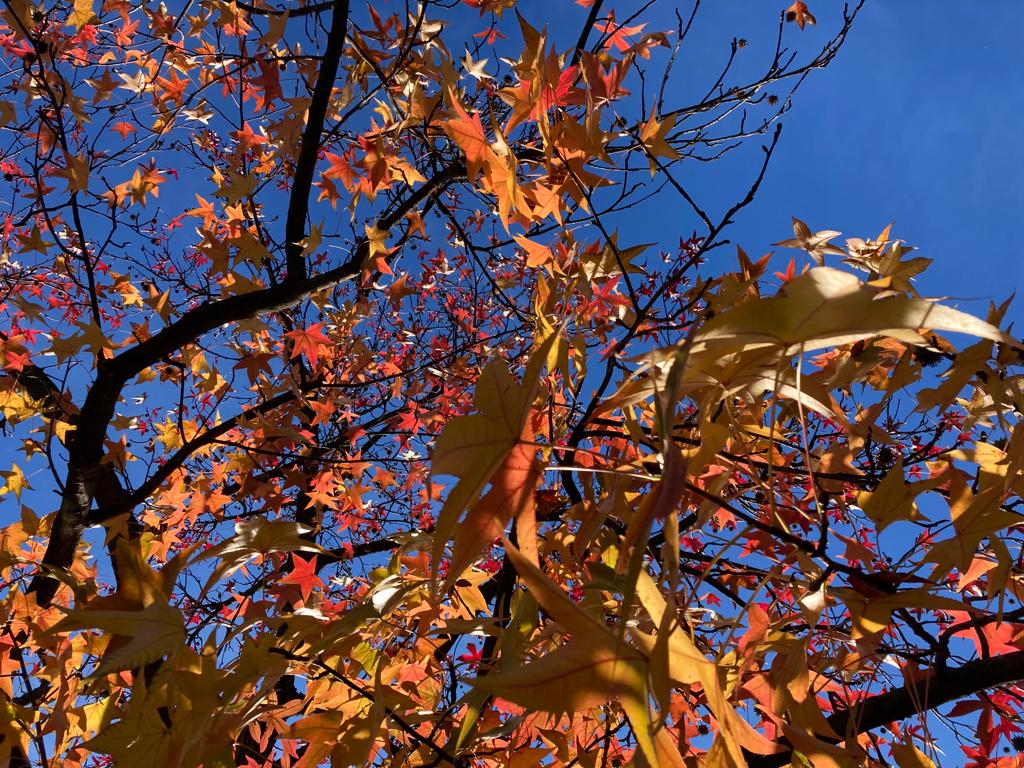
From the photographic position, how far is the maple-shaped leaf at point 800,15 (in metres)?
3.06

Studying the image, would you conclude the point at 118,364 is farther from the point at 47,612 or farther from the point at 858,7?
the point at 858,7

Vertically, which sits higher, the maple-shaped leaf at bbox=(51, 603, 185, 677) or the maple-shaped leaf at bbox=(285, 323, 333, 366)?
the maple-shaped leaf at bbox=(285, 323, 333, 366)

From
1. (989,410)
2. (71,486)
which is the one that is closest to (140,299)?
(71,486)

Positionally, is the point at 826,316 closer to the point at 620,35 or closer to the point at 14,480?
the point at 620,35

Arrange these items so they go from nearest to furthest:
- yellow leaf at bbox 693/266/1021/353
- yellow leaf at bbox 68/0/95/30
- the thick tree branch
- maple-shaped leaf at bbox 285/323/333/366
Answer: yellow leaf at bbox 693/266/1021/353, the thick tree branch, yellow leaf at bbox 68/0/95/30, maple-shaped leaf at bbox 285/323/333/366

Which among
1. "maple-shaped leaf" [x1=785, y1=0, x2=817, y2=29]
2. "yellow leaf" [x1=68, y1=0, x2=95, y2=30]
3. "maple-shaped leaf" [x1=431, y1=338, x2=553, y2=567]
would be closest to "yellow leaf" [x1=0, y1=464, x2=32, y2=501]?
"yellow leaf" [x1=68, y1=0, x2=95, y2=30]

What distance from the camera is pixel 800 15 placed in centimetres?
307

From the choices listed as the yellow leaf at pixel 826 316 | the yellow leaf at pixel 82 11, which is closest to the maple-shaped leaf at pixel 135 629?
the yellow leaf at pixel 826 316

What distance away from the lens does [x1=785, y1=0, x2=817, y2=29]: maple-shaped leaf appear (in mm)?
3062

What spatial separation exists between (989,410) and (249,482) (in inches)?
122

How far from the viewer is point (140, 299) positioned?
353 centimetres

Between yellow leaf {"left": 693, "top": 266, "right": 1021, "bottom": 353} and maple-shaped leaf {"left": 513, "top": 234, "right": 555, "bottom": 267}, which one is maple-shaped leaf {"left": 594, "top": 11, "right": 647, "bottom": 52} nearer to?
maple-shaped leaf {"left": 513, "top": 234, "right": 555, "bottom": 267}

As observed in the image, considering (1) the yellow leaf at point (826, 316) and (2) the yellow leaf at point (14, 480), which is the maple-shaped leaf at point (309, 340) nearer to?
(2) the yellow leaf at point (14, 480)

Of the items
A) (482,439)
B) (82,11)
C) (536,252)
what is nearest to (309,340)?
(536,252)
